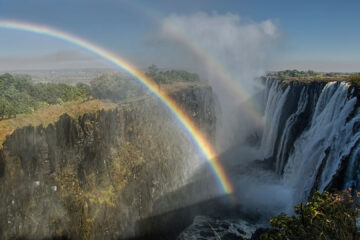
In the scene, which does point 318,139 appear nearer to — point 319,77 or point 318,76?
point 319,77

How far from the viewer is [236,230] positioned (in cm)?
2297

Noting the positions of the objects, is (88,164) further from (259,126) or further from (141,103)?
(259,126)

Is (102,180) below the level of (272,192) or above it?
above

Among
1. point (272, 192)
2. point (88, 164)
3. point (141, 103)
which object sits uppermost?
point (141, 103)

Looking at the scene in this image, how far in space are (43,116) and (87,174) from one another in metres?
5.87

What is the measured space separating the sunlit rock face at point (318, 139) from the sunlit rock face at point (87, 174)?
14.4 meters

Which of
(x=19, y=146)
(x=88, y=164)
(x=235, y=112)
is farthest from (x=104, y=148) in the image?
(x=235, y=112)

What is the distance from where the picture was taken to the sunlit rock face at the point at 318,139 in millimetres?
14336

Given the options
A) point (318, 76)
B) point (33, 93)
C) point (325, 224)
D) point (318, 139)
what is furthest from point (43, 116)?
point (318, 76)

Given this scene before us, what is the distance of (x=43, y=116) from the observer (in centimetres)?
1950

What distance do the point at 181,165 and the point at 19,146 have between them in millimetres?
20940

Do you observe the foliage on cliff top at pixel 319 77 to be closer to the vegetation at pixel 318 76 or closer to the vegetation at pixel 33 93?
the vegetation at pixel 318 76

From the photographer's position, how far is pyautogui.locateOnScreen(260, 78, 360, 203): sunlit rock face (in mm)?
14336

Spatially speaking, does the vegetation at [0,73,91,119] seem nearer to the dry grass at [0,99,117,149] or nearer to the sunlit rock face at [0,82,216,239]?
the dry grass at [0,99,117,149]
